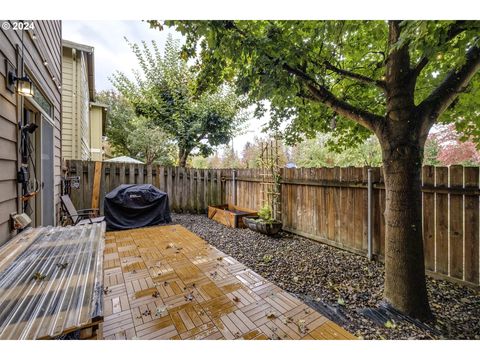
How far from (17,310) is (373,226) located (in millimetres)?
3900

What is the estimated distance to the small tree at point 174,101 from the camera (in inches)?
384

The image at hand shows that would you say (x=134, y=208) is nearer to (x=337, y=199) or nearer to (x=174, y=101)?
(x=337, y=199)

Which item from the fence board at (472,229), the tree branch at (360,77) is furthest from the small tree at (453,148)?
the tree branch at (360,77)

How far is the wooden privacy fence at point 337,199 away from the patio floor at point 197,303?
75.6 inches

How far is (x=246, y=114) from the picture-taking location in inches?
440

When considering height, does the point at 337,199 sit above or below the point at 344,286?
above

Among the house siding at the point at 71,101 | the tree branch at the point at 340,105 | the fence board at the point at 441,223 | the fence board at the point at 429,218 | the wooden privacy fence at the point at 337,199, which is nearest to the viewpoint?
the tree branch at the point at 340,105

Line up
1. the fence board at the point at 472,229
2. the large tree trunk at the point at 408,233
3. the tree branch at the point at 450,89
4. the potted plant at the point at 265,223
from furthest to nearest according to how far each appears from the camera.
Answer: the potted plant at the point at 265,223, the fence board at the point at 472,229, the large tree trunk at the point at 408,233, the tree branch at the point at 450,89

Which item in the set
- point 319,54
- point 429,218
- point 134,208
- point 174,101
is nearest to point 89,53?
point 174,101

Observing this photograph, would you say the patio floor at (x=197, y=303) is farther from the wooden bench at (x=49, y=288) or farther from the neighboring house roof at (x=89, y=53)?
the neighboring house roof at (x=89, y=53)

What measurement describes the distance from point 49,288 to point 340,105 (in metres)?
2.95

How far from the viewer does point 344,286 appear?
259cm
